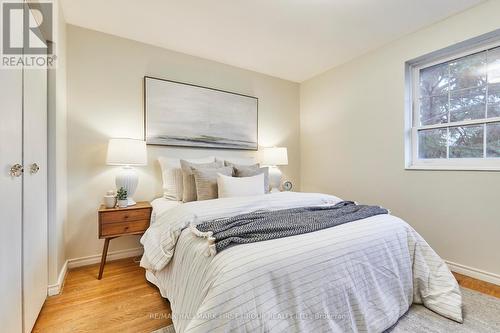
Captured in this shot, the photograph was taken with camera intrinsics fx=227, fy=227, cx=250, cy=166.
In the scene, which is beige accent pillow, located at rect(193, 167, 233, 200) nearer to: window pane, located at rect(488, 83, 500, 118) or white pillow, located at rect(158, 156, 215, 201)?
white pillow, located at rect(158, 156, 215, 201)

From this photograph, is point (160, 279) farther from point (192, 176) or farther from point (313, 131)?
point (313, 131)

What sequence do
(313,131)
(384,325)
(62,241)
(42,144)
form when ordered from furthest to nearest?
(313,131)
(62,241)
(42,144)
(384,325)

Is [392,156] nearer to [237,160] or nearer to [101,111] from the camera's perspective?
[237,160]

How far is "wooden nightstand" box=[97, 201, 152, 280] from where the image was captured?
1.96 metres

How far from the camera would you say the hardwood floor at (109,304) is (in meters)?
1.42

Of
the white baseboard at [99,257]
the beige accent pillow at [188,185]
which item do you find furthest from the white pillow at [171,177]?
the white baseboard at [99,257]

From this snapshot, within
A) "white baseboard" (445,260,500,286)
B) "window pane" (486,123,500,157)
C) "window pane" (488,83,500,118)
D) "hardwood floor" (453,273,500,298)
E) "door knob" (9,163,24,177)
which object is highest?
"window pane" (488,83,500,118)

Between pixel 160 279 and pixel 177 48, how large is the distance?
8.13ft

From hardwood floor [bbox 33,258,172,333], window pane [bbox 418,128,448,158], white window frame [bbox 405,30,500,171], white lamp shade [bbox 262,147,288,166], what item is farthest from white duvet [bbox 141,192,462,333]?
white lamp shade [bbox 262,147,288,166]

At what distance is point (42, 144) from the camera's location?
5.27 feet

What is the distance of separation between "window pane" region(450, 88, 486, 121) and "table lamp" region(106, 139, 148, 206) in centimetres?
313

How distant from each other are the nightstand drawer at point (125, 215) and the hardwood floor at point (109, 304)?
20.5 inches

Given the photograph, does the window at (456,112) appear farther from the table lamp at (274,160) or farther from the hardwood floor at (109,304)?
the table lamp at (274,160)

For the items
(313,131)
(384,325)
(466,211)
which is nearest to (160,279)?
(384,325)
